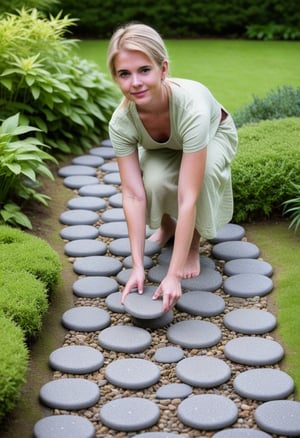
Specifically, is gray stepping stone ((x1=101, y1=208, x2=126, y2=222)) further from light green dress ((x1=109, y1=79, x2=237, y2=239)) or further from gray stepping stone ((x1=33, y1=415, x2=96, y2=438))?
gray stepping stone ((x1=33, y1=415, x2=96, y2=438))

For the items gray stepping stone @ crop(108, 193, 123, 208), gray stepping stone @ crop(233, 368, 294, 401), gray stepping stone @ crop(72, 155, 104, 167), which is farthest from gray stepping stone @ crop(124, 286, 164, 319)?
gray stepping stone @ crop(72, 155, 104, 167)

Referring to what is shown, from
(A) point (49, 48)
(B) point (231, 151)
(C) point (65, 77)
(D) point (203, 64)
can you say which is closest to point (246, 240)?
(B) point (231, 151)

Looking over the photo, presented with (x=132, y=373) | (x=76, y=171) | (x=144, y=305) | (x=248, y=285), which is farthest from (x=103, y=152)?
(x=132, y=373)

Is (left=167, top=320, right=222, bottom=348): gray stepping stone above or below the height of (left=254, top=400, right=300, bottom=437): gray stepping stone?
above

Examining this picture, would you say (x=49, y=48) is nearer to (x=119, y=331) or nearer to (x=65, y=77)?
(x=65, y=77)

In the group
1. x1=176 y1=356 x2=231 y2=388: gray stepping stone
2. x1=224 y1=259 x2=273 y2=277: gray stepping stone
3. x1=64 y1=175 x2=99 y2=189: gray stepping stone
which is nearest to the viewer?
x1=176 y1=356 x2=231 y2=388: gray stepping stone

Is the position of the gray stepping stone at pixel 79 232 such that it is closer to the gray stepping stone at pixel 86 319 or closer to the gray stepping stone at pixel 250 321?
the gray stepping stone at pixel 86 319

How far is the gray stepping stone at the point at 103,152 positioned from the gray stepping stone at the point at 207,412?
3.06 meters

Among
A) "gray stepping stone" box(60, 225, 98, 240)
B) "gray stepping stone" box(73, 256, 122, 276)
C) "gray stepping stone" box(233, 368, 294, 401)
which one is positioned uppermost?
"gray stepping stone" box(60, 225, 98, 240)

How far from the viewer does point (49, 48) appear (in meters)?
5.89

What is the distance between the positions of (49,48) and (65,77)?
1.28 ft

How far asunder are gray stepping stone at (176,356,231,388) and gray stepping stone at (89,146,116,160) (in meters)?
2.78

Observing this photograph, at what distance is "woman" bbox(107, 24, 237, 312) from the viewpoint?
3463 mm

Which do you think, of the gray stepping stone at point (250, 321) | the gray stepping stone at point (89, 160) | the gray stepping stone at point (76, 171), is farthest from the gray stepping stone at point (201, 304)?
the gray stepping stone at point (89, 160)
